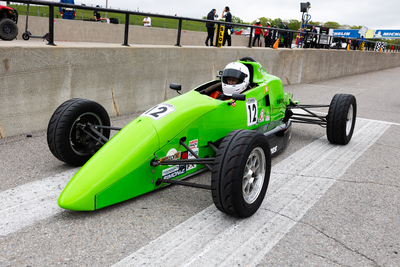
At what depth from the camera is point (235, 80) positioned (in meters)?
4.91

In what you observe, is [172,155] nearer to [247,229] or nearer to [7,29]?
[247,229]

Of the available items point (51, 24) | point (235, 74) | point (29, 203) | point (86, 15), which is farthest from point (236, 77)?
point (86, 15)

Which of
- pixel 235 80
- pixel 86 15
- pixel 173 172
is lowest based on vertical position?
pixel 173 172

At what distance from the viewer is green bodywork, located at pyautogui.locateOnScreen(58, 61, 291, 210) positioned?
325 cm

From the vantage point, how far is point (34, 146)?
5.19 metres

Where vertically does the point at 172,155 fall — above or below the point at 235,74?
below

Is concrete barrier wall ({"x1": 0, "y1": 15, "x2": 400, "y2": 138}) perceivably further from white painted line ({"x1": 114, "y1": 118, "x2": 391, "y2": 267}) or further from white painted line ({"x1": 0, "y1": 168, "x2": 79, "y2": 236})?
white painted line ({"x1": 114, "y1": 118, "x2": 391, "y2": 267})

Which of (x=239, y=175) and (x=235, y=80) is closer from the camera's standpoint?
(x=239, y=175)

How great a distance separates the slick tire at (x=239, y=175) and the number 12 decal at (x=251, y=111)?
4.23 ft

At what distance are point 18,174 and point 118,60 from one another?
3355 millimetres

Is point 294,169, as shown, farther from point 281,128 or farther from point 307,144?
point 307,144

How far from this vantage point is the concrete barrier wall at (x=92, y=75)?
5387mm

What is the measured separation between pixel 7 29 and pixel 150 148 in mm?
6808

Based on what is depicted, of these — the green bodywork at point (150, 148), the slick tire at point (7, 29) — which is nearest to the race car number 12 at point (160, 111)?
the green bodywork at point (150, 148)
